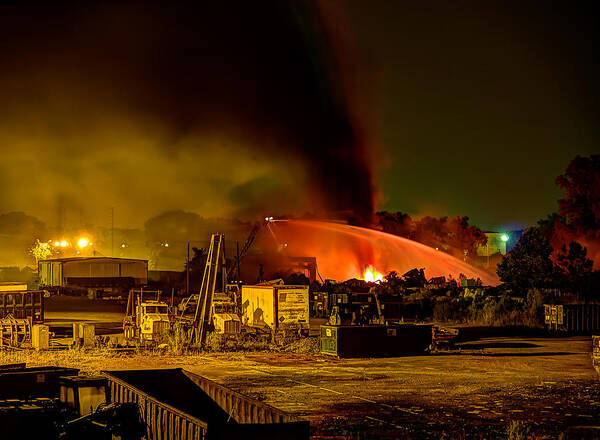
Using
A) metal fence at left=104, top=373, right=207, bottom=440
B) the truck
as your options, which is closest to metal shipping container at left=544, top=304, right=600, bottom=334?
the truck

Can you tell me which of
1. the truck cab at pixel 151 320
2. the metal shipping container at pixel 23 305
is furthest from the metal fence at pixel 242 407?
the metal shipping container at pixel 23 305

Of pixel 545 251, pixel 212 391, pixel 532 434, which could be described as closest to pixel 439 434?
pixel 532 434

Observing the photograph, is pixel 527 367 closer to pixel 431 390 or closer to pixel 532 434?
pixel 431 390

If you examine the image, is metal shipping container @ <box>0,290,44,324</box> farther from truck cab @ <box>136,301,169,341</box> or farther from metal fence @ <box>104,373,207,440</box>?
metal fence @ <box>104,373,207,440</box>

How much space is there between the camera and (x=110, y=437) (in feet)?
33.3

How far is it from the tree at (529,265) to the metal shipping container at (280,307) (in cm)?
2469

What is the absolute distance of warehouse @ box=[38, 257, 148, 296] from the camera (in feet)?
236

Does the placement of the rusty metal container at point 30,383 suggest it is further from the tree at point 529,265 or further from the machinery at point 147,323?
the tree at point 529,265

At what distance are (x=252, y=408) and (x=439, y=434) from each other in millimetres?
4595

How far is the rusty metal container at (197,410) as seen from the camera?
8000 mm

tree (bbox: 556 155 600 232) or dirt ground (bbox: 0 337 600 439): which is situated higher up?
tree (bbox: 556 155 600 232)

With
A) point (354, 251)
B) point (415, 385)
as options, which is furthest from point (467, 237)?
point (415, 385)

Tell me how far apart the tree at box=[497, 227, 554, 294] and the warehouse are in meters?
Answer: 33.8

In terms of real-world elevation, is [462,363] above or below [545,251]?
below
